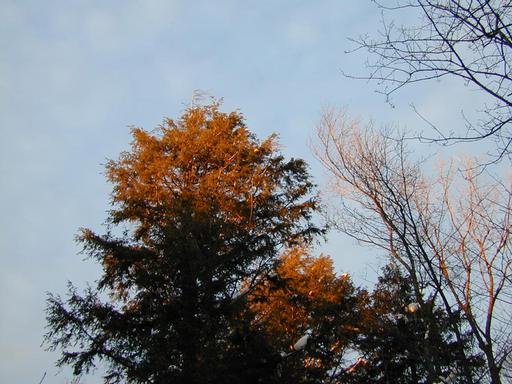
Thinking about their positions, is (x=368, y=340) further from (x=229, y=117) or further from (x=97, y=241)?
(x=97, y=241)

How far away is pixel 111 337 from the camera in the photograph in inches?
347

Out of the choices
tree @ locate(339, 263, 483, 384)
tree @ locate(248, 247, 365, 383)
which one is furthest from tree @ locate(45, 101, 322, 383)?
tree @ locate(339, 263, 483, 384)

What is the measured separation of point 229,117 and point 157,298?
6601 millimetres

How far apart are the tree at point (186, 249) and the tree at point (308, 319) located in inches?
30.2

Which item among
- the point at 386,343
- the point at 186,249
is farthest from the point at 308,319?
the point at 186,249

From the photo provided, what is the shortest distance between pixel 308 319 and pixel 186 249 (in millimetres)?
6658

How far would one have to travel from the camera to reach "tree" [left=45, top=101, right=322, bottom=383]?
8289 millimetres

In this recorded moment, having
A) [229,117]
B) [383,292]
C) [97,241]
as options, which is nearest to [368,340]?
[383,292]

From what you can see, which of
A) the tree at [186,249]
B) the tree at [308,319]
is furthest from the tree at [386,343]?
the tree at [186,249]

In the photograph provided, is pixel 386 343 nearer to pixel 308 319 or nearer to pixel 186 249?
pixel 308 319

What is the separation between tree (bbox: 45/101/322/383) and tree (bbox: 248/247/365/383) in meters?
0.77

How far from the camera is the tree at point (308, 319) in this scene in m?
10.6

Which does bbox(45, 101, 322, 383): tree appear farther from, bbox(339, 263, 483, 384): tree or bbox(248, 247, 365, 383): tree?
bbox(339, 263, 483, 384): tree

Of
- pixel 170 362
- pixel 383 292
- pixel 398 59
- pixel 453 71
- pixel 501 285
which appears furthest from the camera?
pixel 383 292
